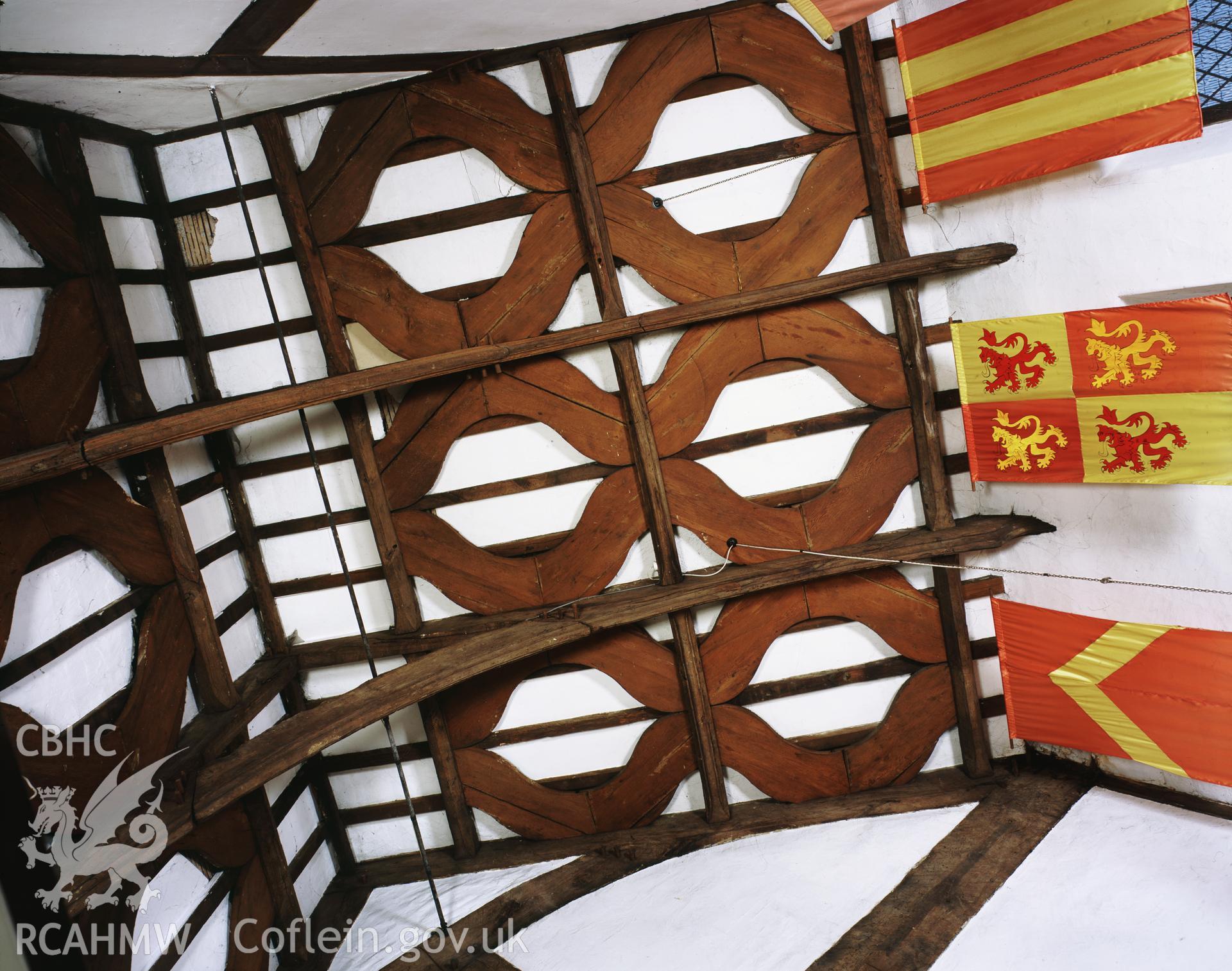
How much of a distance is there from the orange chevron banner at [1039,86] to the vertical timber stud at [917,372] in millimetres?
162

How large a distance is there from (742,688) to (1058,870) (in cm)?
155

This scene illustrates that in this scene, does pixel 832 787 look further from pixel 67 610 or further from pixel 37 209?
pixel 37 209

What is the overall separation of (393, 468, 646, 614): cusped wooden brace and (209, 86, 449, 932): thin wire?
38 centimetres

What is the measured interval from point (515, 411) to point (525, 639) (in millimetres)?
1073

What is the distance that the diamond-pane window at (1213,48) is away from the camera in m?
3.51

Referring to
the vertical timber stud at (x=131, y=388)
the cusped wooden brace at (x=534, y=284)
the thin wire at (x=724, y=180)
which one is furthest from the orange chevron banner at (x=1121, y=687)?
the vertical timber stud at (x=131, y=388)

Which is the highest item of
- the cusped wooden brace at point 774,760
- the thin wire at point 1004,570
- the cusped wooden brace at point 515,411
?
the cusped wooden brace at point 515,411

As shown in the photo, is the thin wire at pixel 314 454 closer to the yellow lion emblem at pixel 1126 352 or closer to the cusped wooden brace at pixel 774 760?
the cusped wooden brace at pixel 774 760

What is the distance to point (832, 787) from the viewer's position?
14.8 ft

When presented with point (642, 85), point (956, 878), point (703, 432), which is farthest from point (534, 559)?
point (956, 878)

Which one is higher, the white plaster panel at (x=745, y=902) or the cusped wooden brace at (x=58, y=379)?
the cusped wooden brace at (x=58, y=379)

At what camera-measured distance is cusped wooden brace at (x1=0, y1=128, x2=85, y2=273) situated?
3.26 metres

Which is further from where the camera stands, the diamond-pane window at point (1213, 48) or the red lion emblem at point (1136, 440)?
the diamond-pane window at point (1213, 48)

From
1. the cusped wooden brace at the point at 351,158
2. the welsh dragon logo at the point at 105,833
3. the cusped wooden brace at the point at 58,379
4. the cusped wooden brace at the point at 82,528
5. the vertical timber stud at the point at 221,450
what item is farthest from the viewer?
the vertical timber stud at the point at 221,450
